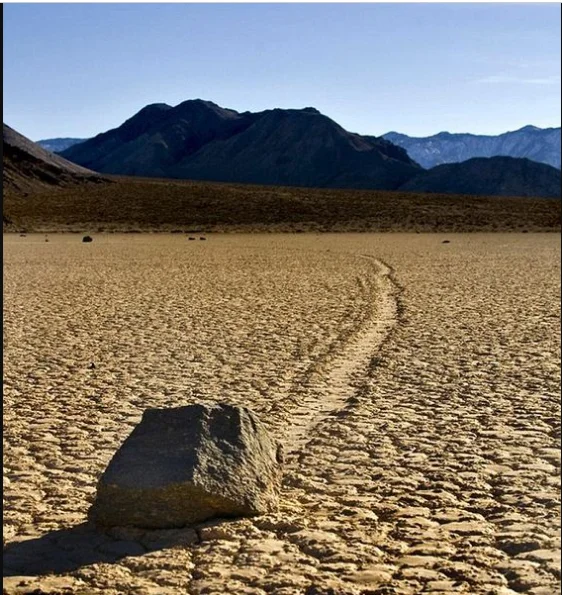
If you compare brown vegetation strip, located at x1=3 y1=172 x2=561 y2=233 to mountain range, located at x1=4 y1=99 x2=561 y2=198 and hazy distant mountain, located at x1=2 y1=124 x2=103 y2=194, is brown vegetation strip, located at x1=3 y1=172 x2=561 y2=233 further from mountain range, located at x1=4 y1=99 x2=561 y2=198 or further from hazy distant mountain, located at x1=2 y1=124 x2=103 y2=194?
mountain range, located at x1=4 y1=99 x2=561 y2=198

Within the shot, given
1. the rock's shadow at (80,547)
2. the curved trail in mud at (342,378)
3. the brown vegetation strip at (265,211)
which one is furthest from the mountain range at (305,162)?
the rock's shadow at (80,547)

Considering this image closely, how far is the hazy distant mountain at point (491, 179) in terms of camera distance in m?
129

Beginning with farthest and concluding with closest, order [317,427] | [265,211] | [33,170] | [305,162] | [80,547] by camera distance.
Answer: [305,162] < [33,170] < [265,211] < [317,427] < [80,547]

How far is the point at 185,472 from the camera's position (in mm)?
4277

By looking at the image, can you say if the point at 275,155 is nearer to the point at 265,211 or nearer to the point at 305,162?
the point at 305,162

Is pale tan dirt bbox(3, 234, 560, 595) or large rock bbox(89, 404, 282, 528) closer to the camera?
pale tan dirt bbox(3, 234, 560, 595)

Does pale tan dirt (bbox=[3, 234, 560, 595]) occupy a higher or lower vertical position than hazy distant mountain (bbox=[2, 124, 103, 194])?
lower

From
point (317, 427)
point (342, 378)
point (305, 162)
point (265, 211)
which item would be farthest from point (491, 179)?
point (317, 427)

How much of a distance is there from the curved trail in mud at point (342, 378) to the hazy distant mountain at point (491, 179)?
118151mm

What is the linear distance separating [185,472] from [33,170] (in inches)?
3118

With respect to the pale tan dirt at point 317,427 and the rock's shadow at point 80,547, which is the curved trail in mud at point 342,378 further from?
the rock's shadow at point 80,547

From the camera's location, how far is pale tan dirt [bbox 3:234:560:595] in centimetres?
405

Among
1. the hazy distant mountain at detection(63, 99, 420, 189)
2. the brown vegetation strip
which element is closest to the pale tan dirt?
the brown vegetation strip

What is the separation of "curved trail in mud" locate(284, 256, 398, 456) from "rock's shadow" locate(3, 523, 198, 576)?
71.1 inches
